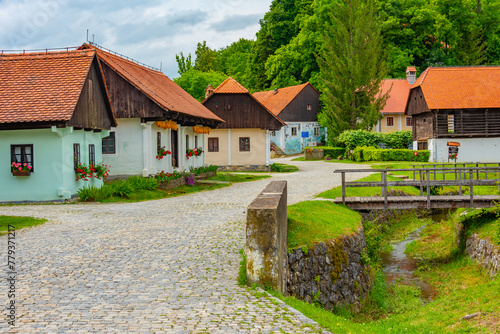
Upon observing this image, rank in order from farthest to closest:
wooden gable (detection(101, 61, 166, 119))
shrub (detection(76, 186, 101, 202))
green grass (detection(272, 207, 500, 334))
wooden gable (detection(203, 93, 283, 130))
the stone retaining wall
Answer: wooden gable (detection(203, 93, 283, 130))
wooden gable (detection(101, 61, 166, 119))
shrub (detection(76, 186, 101, 202))
the stone retaining wall
green grass (detection(272, 207, 500, 334))

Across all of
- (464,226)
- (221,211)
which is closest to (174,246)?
(221,211)

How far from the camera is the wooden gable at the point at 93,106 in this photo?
19.7m

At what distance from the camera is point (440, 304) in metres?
11.3

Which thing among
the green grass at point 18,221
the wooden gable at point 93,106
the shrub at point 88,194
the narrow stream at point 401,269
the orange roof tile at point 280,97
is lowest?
the narrow stream at point 401,269

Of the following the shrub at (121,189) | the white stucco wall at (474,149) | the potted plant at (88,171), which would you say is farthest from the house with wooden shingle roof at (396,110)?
the potted plant at (88,171)

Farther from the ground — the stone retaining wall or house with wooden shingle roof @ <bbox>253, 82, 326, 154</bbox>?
house with wooden shingle roof @ <bbox>253, 82, 326, 154</bbox>

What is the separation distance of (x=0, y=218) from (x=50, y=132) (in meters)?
5.35

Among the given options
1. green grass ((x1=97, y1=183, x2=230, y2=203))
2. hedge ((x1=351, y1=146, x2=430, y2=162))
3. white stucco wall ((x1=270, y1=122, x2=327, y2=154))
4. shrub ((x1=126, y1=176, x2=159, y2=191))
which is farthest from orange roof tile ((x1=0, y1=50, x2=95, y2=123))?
white stucco wall ((x1=270, y1=122, x2=327, y2=154))

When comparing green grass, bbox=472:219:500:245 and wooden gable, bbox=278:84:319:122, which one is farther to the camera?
wooden gable, bbox=278:84:319:122

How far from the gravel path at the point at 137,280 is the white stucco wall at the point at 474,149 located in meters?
31.6

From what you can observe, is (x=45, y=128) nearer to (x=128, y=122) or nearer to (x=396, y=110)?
(x=128, y=122)

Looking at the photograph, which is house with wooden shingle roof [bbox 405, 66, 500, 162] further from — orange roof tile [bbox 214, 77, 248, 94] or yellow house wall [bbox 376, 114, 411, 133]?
yellow house wall [bbox 376, 114, 411, 133]

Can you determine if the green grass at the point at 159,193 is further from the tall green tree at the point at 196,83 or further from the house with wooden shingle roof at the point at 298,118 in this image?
the tall green tree at the point at 196,83

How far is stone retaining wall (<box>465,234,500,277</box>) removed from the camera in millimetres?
12742
